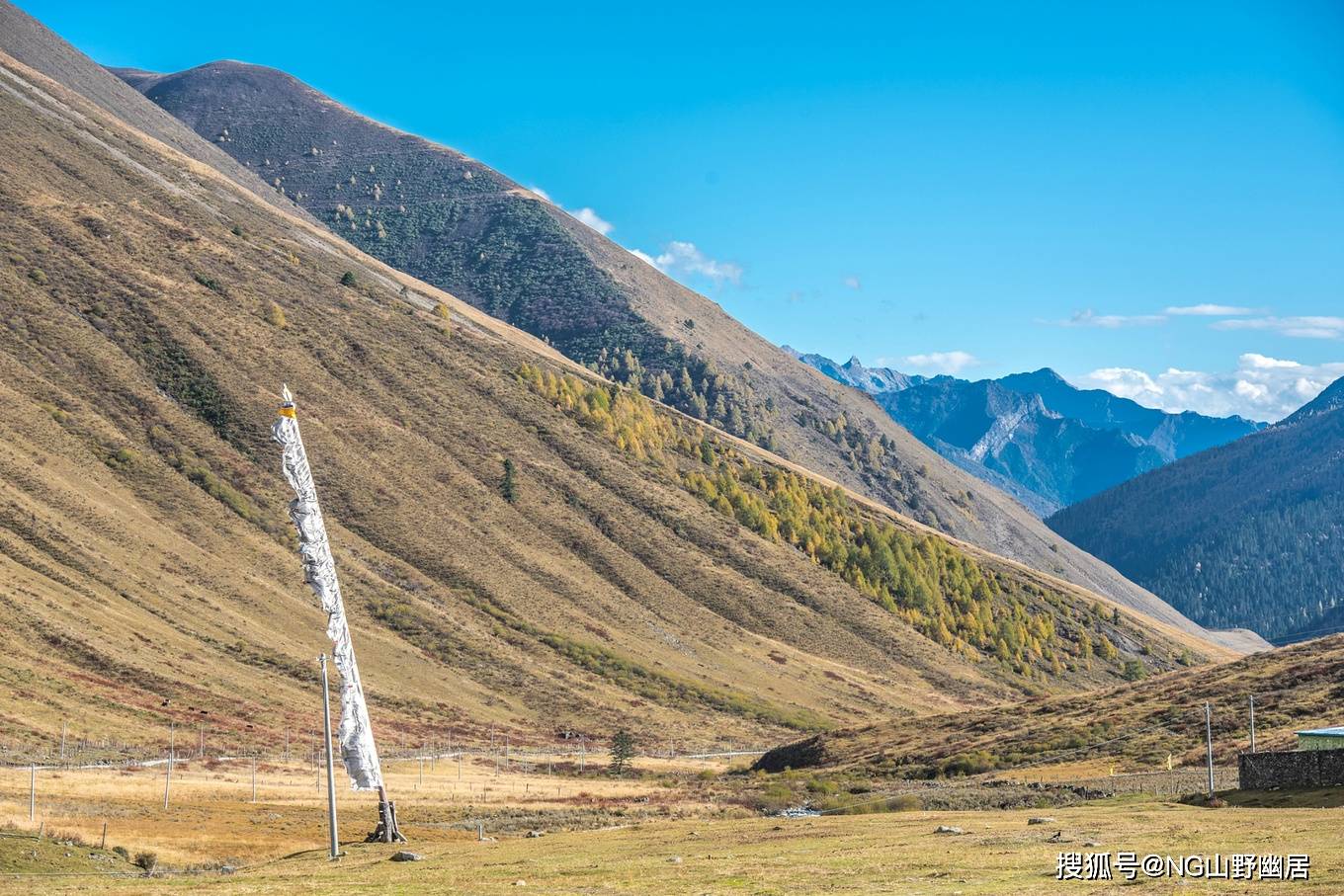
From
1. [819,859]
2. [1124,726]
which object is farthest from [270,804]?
[1124,726]

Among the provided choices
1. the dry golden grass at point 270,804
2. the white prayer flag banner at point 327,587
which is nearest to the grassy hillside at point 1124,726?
the dry golden grass at point 270,804

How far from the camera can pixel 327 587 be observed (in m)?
37.6

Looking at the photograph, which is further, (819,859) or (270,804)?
(270,804)

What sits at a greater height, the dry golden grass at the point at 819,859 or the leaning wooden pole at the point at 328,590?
the leaning wooden pole at the point at 328,590

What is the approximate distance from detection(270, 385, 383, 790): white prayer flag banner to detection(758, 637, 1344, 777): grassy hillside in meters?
45.9

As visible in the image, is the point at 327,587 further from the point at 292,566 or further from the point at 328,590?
the point at 292,566

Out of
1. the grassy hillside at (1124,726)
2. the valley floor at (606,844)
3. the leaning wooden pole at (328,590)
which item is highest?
the leaning wooden pole at (328,590)

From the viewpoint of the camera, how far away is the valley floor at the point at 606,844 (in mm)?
31172

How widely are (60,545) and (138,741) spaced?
40545mm

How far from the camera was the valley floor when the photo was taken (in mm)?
31172

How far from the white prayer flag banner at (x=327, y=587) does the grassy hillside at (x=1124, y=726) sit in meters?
45.9

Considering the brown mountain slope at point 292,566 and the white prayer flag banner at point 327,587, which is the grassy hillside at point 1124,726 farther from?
the white prayer flag banner at point 327,587

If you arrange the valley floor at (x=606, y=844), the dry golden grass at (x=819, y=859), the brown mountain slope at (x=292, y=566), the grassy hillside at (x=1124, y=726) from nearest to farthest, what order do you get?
the dry golden grass at (x=819, y=859) → the valley floor at (x=606, y=844) → the grassy hillside at (x=1124, y=726) → the brown mountain slope at (x=292, y=566)

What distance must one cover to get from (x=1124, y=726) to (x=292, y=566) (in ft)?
329
